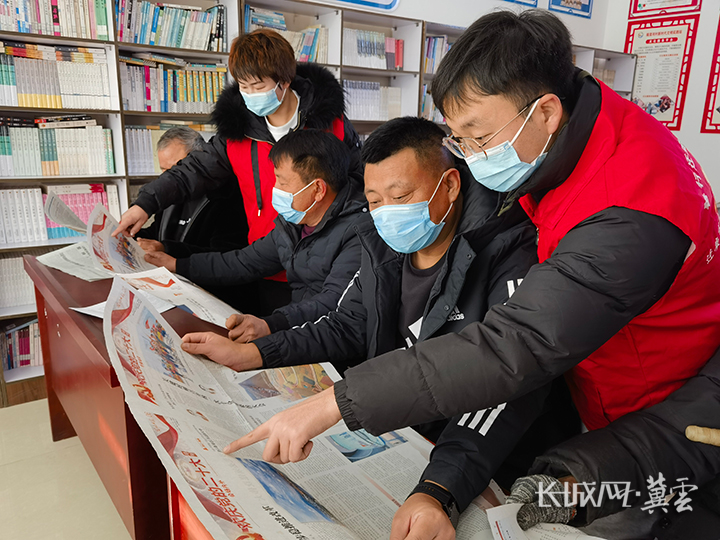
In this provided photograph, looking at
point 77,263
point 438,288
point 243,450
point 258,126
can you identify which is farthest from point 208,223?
point 243,450

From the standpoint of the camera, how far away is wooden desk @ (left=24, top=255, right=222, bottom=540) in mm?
947

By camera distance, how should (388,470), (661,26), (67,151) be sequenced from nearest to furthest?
(388,470) → (67,151) → (661,26)

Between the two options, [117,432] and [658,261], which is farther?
[117,432]

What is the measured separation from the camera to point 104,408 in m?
1.09

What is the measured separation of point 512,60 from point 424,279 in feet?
1.84

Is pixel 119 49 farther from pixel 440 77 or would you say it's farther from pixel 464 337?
pixel 464 337

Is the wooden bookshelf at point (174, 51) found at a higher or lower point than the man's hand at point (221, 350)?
higher

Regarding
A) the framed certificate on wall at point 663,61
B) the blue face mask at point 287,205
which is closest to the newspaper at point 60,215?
the blue face mask at point 287,205

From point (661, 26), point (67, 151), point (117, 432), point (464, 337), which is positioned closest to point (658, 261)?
point (464, 337)

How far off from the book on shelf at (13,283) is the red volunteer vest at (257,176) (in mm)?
1500

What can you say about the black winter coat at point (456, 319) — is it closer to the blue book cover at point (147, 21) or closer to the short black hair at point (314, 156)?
the short black hair at point (314, 156)

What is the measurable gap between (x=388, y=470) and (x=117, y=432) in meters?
0.55

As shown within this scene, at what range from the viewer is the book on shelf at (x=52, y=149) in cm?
271

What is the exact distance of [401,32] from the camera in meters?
4.08
